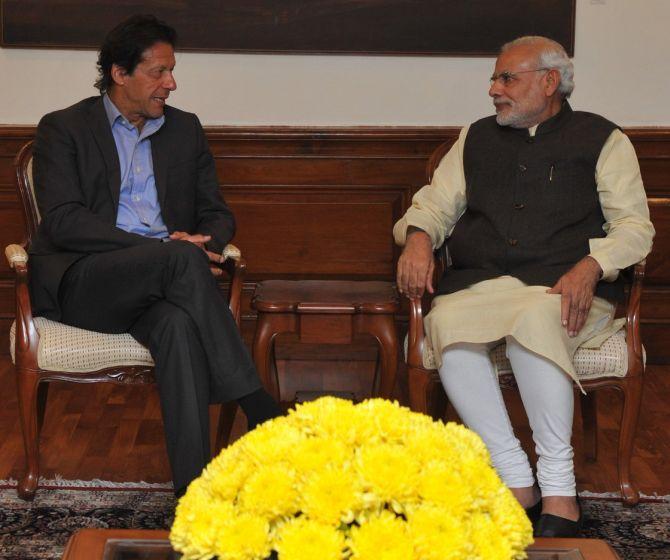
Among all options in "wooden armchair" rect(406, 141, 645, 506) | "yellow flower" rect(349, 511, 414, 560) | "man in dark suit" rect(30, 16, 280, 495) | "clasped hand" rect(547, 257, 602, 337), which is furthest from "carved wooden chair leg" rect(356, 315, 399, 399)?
"yellow flower" rect(349, 511, 414, 560)

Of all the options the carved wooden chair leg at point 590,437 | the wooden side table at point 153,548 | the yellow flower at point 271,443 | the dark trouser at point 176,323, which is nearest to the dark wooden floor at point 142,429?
the carved wooden chair leg at point 590,437

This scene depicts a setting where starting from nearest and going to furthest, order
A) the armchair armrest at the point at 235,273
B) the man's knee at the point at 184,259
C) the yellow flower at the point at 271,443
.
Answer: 1. the yellow flower at the point at 271,443
2. the man's knee at the point at 184,259
3. the armchair armrest at the point at 235,273

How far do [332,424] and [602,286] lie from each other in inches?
71.5

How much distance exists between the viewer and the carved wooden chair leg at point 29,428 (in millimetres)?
3045

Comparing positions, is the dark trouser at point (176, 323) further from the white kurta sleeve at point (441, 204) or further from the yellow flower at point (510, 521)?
the yellow flower at point (510, 521)

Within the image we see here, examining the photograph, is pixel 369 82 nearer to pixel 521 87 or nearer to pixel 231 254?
pixel 521 87

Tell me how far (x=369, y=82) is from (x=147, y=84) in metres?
1.40

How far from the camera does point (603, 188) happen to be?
3191 millimetres

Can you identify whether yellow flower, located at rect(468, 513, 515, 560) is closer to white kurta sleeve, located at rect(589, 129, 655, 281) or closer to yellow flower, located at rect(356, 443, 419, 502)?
yellow flower, located at rect(356, 443, 419, 502)

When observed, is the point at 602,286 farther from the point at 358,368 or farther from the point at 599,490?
the point at 358,368

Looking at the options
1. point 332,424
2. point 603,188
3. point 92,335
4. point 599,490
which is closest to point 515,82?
point 603,188

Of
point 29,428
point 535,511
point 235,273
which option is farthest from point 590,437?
point 29,428

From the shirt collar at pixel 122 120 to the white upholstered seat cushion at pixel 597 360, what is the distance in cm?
126

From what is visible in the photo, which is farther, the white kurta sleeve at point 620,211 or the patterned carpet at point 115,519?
the white kurta sleeve at point 620,211
